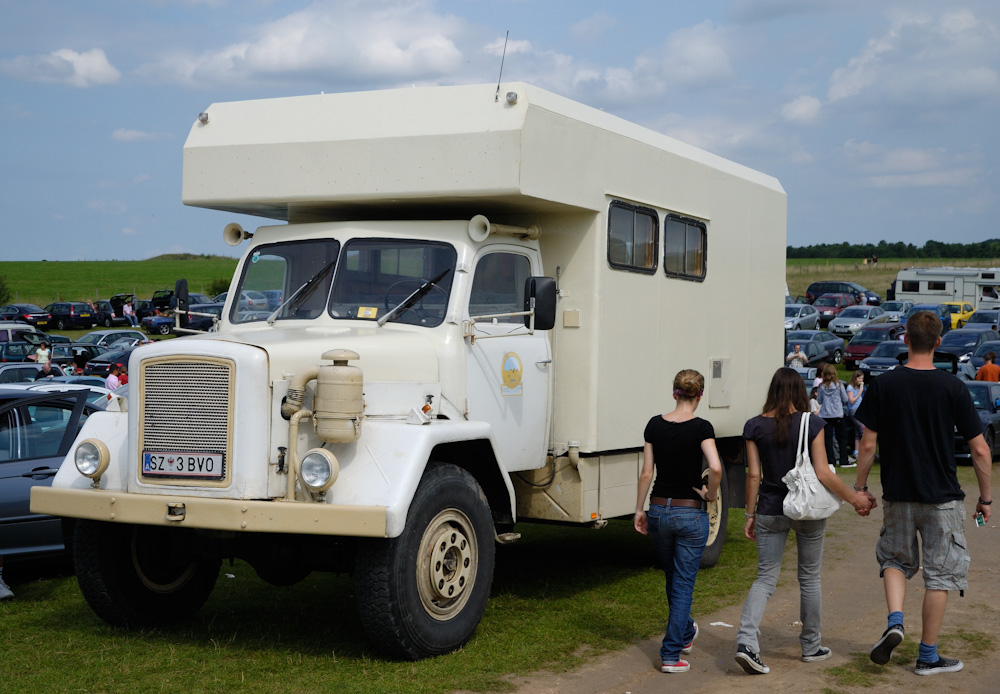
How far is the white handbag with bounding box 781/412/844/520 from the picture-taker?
6.61 metres

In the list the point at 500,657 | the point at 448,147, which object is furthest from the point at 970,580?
the point at 448,147

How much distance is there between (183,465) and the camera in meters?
6.58

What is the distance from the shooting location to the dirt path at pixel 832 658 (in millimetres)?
6562

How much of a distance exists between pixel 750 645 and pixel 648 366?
125 inches

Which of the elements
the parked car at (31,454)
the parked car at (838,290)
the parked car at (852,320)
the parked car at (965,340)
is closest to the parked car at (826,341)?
the parked car at (965,340)

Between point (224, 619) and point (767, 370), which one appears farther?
point (767, 370)

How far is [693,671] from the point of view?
692 centimetres

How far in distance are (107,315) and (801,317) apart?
115ft

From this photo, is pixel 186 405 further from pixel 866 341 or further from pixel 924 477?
pixel 866 341

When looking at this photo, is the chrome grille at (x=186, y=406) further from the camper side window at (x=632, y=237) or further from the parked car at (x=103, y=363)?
the parked car at (x=103, y=363)

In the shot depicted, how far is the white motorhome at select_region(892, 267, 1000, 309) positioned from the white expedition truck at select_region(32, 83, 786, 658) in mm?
52911

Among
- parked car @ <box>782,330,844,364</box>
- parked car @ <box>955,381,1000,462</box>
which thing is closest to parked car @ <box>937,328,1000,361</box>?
parked car @ <box>782,330,844,364</box>

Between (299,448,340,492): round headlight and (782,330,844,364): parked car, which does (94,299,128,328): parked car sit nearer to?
(782,330,844,364): parked car

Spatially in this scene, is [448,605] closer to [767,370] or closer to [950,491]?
[950,491]
